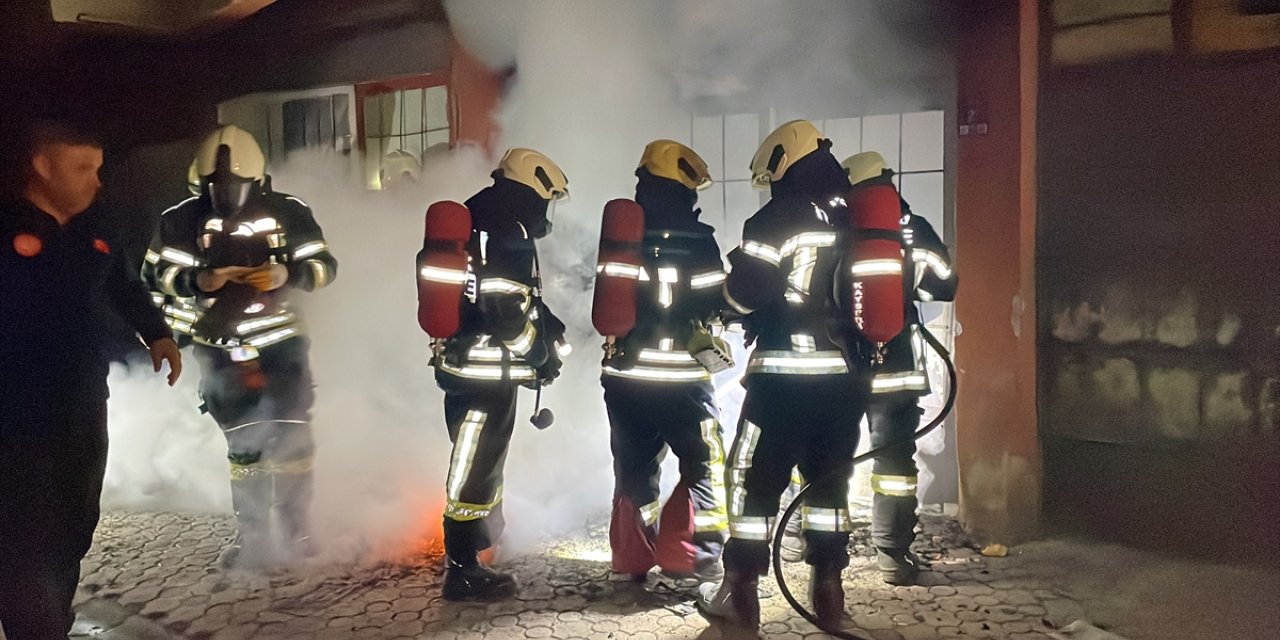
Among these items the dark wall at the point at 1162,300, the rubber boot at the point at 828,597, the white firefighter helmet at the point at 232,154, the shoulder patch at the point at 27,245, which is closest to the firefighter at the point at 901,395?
the rubber boot at the point at 828,597

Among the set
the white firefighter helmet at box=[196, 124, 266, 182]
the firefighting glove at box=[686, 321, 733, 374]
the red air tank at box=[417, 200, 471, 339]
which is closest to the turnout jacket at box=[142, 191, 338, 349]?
the white firefighter helmet at box=[196, 124, 266, 182]

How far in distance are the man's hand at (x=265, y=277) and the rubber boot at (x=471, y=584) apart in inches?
65.3

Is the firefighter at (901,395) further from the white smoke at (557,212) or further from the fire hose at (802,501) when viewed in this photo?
the white smoke at (557,212)

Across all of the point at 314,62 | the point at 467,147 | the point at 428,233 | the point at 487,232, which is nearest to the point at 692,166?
the point at 487,232

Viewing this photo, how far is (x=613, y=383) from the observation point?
12.6 feet

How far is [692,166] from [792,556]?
214 centimetres

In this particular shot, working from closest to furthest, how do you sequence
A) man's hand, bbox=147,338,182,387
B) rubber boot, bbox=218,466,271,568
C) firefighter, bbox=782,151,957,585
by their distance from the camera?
man's hand, bbox=147,338,182,387 < firefighter, bbox=782,151,957,585 < rubber boot, bbox=218,466,271,568

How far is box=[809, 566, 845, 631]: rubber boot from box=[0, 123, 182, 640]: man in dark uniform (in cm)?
307

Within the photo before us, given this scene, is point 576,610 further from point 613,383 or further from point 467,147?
point 467,147

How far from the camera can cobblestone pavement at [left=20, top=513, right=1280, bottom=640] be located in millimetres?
3529

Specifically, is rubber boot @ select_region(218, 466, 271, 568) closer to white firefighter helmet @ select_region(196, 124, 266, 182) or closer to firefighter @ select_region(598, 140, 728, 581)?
white firefighter helmet @ select_region(196, 124, 266, 182)

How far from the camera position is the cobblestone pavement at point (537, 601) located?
11.6 feet

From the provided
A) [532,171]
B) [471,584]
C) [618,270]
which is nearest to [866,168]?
[618,270]

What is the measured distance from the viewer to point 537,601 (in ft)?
12.5
